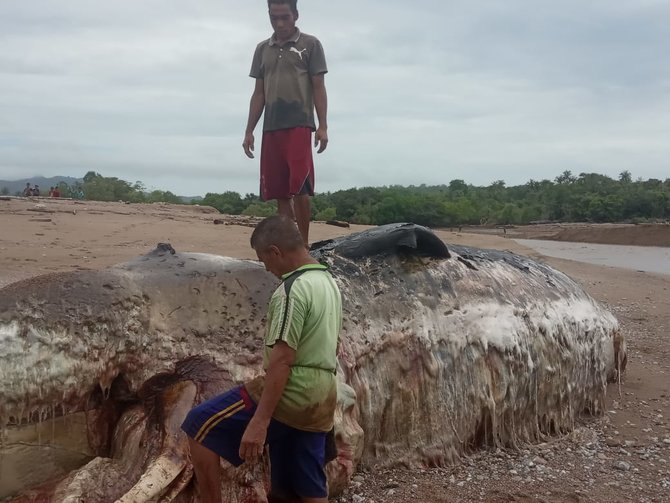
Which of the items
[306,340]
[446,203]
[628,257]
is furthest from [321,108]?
[446,203]

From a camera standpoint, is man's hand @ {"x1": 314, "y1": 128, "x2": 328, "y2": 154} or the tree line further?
the tree line

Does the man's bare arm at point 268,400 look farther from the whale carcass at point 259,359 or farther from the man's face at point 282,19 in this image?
the man's face at point 282,19

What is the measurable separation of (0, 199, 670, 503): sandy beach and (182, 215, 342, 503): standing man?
38.7 inches

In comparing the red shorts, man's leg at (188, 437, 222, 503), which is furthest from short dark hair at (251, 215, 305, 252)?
the red shorts

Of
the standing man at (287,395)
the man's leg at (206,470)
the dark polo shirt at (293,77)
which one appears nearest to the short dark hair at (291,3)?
the dark polo shirt at (293,77)

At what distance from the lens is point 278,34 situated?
17.7 feet

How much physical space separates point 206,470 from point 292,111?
3.21m

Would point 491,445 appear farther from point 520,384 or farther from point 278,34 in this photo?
point 278,34

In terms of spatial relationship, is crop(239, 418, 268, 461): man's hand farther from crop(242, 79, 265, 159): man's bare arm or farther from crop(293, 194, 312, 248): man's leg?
crop(242, 79, 265, 159): man's bare arm

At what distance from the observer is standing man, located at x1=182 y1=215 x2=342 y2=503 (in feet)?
8.94

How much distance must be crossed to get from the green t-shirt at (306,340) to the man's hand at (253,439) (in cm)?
13

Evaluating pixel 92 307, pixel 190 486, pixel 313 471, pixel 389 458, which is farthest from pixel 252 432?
pixel 389 458

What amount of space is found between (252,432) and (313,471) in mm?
395

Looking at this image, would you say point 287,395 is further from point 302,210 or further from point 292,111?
point 292,111
